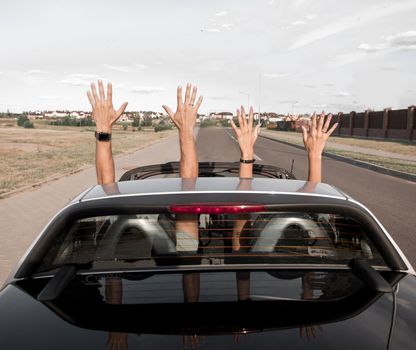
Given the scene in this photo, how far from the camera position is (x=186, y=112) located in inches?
145

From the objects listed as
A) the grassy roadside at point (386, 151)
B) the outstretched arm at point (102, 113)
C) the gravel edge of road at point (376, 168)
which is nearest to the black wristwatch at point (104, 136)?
the outstretched arm at point (102, 113)

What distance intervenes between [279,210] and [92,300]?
842 millimetres

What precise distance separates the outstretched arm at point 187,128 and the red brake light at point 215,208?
126 cm

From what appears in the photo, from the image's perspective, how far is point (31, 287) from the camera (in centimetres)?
204

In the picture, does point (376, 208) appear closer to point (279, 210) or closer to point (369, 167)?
point (279, 210)

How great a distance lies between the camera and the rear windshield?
225 cm

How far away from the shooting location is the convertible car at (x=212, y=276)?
1573 millimetres

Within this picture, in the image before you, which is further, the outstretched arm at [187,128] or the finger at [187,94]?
the finger at [187,94]

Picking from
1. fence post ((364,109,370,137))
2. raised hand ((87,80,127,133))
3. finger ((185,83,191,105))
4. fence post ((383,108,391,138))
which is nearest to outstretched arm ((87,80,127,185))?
raised hand ((87,80,127,133))

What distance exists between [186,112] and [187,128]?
163mm

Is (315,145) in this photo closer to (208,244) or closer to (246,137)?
(246,137)

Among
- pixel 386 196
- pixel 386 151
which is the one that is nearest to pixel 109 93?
pixel 386 196

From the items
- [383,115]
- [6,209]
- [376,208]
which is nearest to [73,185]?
[6,209]

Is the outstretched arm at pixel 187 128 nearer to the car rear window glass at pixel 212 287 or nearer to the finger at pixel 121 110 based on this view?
the finger at pixel 121 110
